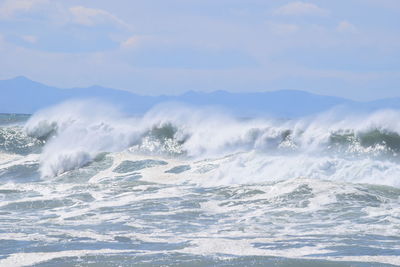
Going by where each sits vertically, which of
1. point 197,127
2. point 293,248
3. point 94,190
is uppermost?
point 197,127

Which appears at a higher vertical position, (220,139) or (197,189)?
(220,139)

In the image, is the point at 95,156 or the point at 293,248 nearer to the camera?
the point at 293,248

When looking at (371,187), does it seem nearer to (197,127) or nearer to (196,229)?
(196,229)

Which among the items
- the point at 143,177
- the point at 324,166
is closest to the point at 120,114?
the point at 143,177

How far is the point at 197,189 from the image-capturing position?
20.2 meters

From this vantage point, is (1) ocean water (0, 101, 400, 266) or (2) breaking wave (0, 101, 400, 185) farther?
(2) breaking wave (0, 101, 400, 185)

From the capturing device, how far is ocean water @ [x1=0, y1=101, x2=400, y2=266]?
12.0 meters

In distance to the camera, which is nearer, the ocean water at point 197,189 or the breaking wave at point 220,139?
the ocean water at point 197,189

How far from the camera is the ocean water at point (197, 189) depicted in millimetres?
11961

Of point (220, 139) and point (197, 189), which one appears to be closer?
point (197, 189)

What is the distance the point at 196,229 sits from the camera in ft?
46.5

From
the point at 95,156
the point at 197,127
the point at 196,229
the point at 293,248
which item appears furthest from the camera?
the point at 197,127

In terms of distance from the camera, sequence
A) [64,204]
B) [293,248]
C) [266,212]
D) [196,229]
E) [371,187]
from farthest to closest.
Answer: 1. [371,187]
2. [64,204]
3. [266,212]
4. [196,229]
5. [293,248]

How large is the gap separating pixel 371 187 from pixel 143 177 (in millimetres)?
7420
